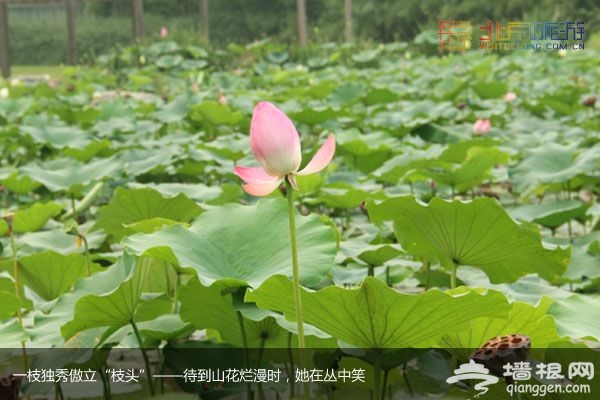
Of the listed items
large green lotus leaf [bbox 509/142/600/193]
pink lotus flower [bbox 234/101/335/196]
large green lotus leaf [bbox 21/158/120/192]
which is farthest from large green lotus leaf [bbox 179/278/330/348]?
large green lotus leaf [bbox 509/142/600/193]

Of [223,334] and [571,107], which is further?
[571,107]

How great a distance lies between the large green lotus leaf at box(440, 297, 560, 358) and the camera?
92cm

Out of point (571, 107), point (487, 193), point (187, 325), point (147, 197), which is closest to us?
point (187, 325)

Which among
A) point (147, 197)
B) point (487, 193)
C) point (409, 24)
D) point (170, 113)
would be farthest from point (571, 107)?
point (409, 24)

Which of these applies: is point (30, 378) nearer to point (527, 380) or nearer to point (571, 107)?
point (527, 380)

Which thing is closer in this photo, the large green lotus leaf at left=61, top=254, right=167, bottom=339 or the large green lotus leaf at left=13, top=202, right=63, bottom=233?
the large green lotus leaf at left=61, top=254, right=167, bottom=339

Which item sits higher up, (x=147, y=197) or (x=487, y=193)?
(x=147, y=197)

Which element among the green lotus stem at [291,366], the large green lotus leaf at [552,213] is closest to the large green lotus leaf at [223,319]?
the green lotus stem at [291,366]

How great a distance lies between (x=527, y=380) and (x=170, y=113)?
3.27m

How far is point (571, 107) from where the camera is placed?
397 cm

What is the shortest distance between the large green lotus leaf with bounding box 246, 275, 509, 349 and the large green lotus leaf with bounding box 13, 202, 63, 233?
101 centimetres

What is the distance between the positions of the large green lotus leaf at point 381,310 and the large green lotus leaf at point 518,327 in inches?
1.7

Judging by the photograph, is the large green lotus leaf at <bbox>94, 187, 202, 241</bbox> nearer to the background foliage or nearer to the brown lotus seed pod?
the brown lotus seed pod

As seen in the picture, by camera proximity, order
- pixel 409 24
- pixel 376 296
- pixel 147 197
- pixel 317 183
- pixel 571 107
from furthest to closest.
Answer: pixel 409 24 → pixel 571 107 → pixel 317 183 → pixel 147 197 → pixel 376 296
